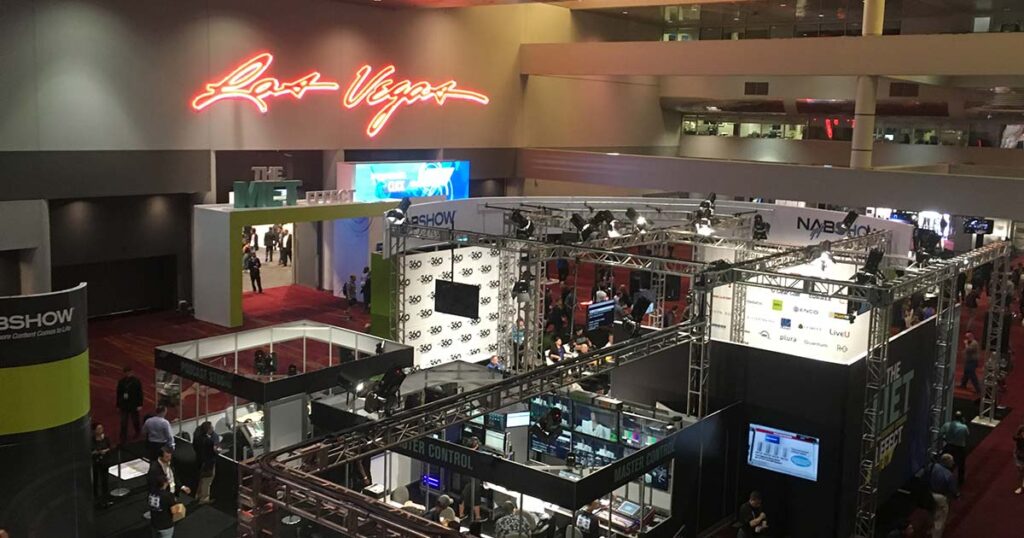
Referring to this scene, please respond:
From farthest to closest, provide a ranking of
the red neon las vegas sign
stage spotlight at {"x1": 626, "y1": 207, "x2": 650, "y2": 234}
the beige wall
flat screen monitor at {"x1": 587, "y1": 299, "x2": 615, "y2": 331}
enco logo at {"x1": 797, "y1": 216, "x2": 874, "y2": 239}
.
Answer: the red neon las vegas sign, stage spotlight at {"x1": 626, "y1": 207, "x2": 650, "y2": 234}, enco logo at {"x1": 797, "y1": 216, "x2": 874, "y2": 239}, the beige wall, flat screen monitor at {"x1": 587, "y1": 299, "x2": 615, "y2": 331}

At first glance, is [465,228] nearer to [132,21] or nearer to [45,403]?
[132,21]

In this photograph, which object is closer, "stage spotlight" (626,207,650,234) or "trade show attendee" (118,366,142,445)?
"trade show attendee" (118,366,142,445)

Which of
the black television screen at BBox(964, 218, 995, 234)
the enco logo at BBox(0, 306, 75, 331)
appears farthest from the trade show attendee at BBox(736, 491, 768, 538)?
the black television screen at BBox(964, 218, 995, 234)

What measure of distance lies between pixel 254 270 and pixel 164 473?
525 inches

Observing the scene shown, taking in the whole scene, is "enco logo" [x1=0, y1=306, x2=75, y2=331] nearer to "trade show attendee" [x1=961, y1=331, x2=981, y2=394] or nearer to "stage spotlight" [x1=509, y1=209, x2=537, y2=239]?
"stage spotlight" [x1=509, y1=209, x2=537, y2=239]

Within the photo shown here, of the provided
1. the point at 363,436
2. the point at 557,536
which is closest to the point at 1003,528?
the point at 557,536

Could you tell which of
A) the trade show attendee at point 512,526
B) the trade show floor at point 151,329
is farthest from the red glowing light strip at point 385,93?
the trade show attendee at point 512,526

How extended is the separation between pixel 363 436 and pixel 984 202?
16.8 m

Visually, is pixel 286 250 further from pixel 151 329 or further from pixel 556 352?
pixel 556 352

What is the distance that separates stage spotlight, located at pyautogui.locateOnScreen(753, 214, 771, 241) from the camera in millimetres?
18141

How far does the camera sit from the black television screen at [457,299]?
15.7 meters

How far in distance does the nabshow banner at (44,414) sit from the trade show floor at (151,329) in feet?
12.2

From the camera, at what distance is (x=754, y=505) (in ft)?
34.4

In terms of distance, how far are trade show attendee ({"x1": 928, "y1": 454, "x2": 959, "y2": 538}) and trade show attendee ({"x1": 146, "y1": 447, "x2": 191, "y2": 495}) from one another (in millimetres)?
8860
